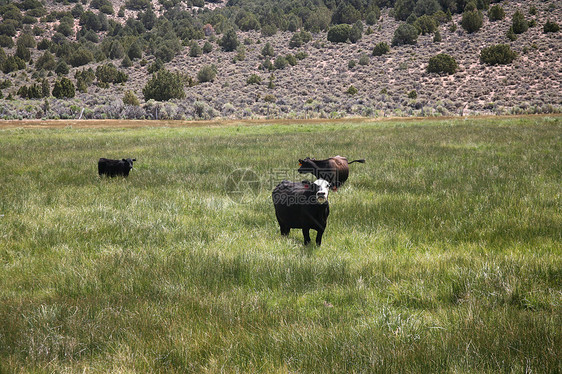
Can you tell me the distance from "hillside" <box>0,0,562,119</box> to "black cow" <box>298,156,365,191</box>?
151ft

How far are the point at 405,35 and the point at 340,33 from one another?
53.0 feet

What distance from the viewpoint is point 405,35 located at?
8806 cm

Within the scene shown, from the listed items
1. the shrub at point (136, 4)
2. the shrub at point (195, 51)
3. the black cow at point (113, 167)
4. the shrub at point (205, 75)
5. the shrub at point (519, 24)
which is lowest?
the black cow at point (113, 167)

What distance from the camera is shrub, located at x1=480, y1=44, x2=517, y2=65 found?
71588 mm

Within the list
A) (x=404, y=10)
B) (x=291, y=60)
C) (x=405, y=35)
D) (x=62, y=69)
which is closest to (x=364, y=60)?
(x=405, y=35)

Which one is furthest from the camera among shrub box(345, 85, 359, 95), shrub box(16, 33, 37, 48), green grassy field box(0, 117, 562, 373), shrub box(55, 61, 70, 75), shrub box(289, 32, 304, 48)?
shrub box(16, 33, 37, 48)

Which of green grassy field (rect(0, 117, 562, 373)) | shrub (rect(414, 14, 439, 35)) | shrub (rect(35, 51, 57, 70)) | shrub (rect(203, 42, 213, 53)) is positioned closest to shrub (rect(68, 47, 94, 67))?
shrub (rect(35, 51, 57, 70))

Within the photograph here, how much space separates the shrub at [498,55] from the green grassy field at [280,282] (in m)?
74.8

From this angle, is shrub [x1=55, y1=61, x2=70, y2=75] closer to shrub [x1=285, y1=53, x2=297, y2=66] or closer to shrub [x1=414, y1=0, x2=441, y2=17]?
shrub [x1=285, y1=53, x2=297, y2=66]

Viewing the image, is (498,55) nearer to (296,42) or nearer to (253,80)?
(296,42)

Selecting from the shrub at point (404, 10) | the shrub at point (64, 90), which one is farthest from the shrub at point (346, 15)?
the shrub at point (64, 90)

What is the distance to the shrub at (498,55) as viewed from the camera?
71588 mm

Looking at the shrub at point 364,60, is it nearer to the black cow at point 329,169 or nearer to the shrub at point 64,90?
the shrub at point 64,90

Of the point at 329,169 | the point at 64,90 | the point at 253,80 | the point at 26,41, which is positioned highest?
the point at 26,41
